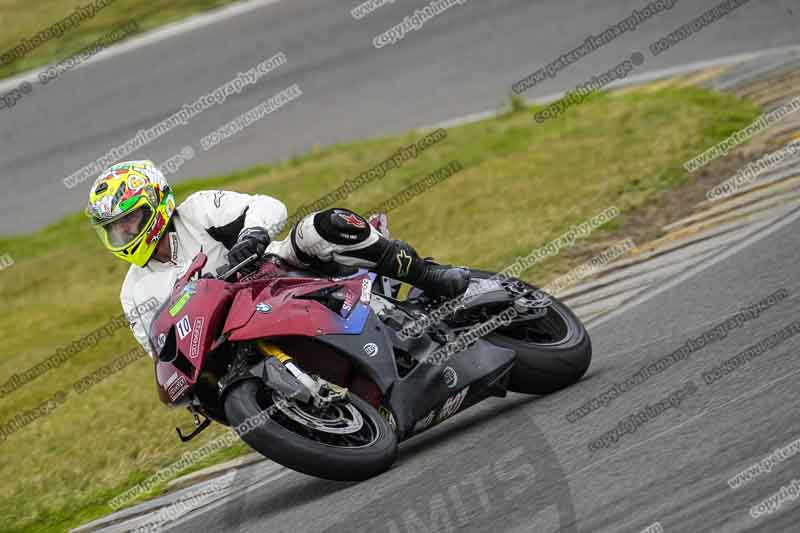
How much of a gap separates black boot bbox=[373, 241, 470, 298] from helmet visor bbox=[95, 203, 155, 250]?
3.81 feet

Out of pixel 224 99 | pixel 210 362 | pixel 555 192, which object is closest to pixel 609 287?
pixel 555 192

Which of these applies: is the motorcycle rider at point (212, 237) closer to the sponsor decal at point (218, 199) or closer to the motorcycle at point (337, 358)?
the sponsor decal at point (218, 199)

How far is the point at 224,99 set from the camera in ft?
52.3

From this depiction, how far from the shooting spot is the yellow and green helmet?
19.6 feet

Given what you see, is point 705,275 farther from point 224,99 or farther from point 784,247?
point 224,99

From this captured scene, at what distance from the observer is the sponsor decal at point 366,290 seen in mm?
5832

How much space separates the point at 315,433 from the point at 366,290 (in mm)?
890

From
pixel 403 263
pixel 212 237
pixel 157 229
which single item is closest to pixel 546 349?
pixel 403 263

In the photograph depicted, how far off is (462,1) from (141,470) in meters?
10.4

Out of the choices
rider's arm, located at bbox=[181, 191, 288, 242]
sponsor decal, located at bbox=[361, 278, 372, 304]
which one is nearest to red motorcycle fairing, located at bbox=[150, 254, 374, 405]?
sponsor decal, located at bbox=[361, 278, 372, 304]

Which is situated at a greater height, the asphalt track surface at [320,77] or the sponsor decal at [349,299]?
the sponsor decal at [349,299]

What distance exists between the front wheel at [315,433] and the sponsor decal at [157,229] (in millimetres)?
1156

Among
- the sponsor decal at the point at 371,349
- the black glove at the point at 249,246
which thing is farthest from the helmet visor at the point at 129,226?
the sponsor decal at the point at 371,349

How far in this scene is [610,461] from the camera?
190 inches
